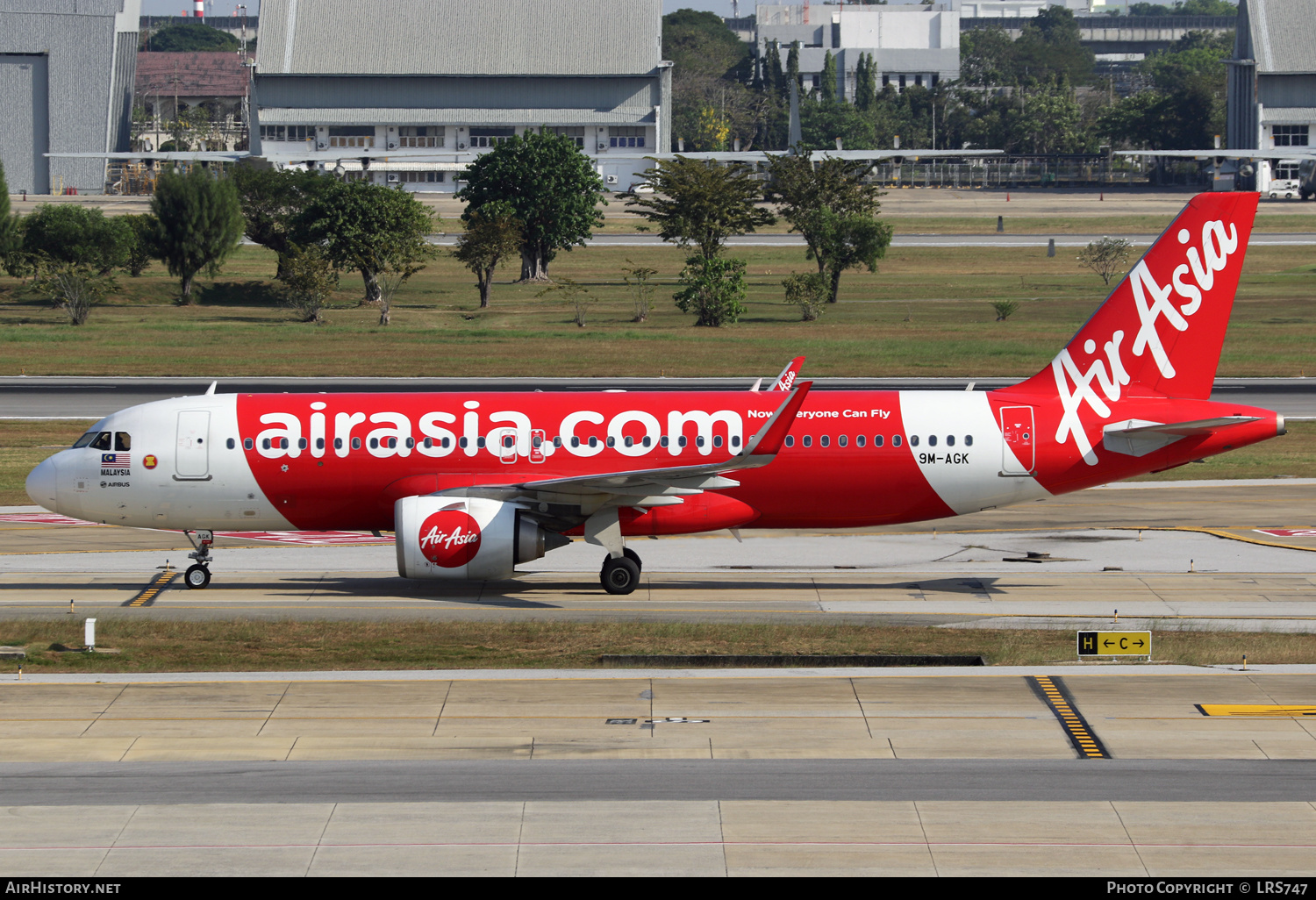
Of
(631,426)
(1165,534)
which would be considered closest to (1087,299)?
(1165,534)

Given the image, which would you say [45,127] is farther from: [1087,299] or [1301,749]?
[1301,749]

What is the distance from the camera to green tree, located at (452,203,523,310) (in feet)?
352

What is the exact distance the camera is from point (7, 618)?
103ft

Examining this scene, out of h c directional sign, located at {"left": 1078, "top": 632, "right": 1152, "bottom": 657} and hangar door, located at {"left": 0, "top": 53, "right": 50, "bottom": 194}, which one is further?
hangar door, located at {"left": 0, "top": 53, "right": 50, "bottom": 194}

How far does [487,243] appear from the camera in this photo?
107 m

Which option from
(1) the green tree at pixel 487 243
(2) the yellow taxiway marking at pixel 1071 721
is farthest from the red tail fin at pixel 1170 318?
(1) the green tree at pixel 487 243

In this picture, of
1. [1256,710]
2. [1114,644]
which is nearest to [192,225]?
[1114,644]

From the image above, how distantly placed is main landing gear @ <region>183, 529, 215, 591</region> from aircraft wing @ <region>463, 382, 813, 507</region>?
22.6ft

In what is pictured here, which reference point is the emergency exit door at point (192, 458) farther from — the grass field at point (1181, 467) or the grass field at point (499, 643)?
the grass field at point (1181, 467)

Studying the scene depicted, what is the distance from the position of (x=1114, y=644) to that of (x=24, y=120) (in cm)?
19924

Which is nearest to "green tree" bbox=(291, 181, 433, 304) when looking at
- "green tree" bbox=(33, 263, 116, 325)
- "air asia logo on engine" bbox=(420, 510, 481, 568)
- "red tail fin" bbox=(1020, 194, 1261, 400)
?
"green tree" bbox=(33, 263, 116, 325)

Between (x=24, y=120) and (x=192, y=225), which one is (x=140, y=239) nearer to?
(x=192, y=225)

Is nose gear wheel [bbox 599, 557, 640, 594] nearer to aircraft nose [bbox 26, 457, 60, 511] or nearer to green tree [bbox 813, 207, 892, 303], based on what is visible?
aircraft nose [bbox 26, 457, 60, 511]

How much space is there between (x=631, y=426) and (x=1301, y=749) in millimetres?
16889
